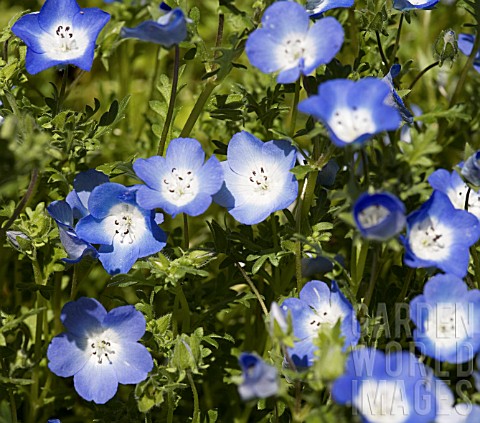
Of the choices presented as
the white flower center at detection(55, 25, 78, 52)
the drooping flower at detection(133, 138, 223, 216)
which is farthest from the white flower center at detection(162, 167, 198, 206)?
the white flower center at detection(55, 25, 78, 52)

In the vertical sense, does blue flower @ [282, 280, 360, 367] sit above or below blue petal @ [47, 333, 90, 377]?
above

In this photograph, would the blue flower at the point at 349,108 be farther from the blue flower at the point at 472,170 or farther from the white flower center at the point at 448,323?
the white flower center at the point at 448,323

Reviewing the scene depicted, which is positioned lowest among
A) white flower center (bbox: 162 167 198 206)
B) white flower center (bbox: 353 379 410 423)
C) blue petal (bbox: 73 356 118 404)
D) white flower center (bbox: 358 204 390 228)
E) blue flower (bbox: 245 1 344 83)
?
blue petal (bbox: 73 356 118 404)

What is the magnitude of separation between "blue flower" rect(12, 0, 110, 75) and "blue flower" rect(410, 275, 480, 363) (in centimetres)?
128

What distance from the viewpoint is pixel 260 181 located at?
2.53 metres

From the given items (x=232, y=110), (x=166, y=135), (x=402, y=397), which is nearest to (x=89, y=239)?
(x=166, y=135)

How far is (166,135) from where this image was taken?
2.51m

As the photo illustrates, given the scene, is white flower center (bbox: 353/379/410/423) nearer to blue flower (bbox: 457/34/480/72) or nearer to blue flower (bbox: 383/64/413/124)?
blue flower (bbox: 383/64/413/124)

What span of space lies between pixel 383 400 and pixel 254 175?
37.4 inches

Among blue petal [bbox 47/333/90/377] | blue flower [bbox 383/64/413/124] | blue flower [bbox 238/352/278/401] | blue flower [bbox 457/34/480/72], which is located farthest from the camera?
blue flower [bbox 457/34/480/72]

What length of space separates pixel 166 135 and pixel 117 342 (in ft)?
2.21

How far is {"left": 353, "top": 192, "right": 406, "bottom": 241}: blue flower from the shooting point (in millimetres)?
1864

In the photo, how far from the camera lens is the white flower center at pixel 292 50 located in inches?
86.9

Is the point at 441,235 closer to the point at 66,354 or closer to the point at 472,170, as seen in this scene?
the point at 472,170
